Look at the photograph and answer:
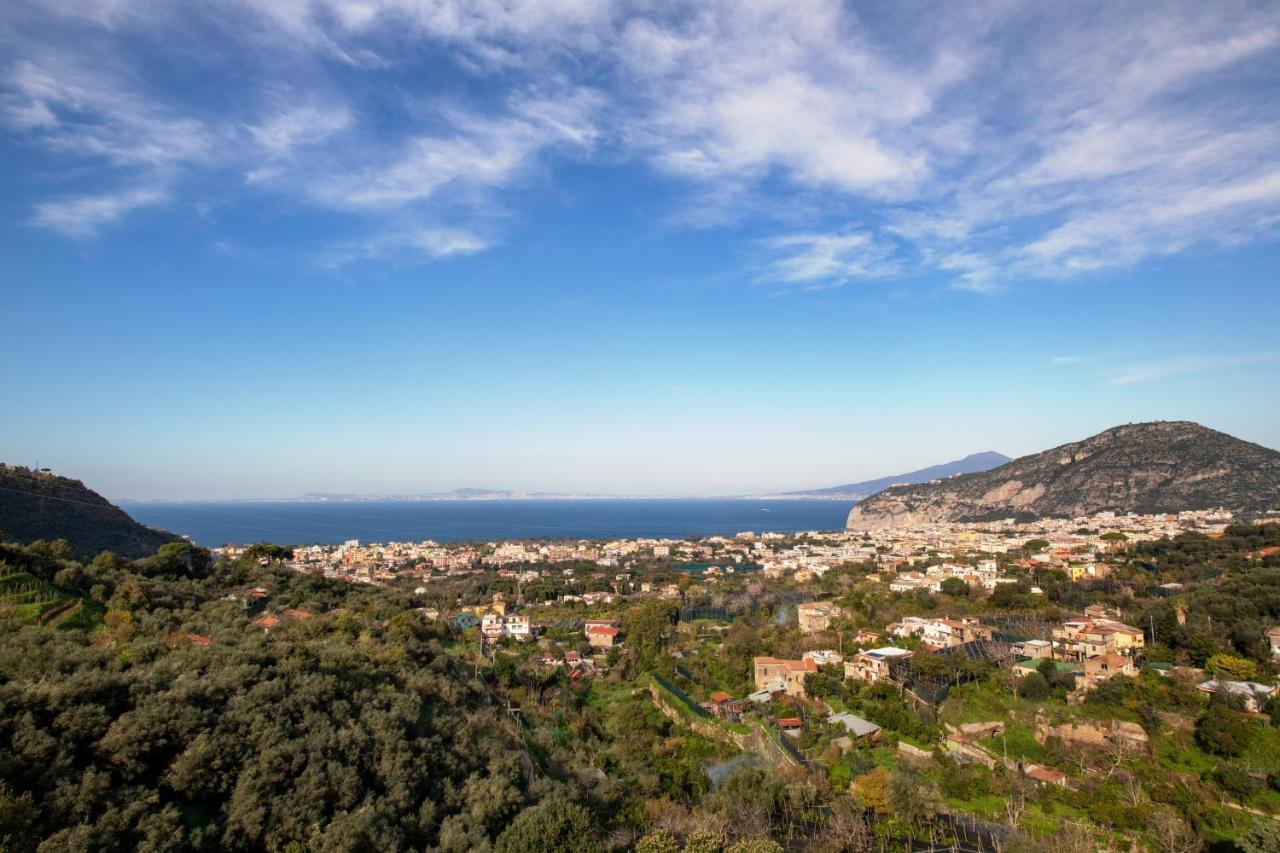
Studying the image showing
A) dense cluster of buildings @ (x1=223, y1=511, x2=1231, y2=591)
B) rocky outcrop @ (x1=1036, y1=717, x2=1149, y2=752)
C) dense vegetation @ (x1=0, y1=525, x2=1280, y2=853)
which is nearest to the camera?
dense vegetation @ (x1=0, y1=525, x2=1280, y2=853)

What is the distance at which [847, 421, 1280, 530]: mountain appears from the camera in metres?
62.9

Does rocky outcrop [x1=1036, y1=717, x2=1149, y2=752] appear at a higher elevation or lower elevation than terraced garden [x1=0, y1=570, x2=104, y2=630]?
lower

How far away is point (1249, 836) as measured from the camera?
9.61 meters

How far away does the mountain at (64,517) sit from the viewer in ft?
95.4

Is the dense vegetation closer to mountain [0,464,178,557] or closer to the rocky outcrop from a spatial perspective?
the rocky outcrop

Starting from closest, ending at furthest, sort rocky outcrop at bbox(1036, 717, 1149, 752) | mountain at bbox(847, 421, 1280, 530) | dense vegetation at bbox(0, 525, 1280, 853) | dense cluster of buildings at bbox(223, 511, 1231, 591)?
1. dense vegetation at bbox(0, 525, 1280, 853)
2. rocky outcrop at bbox(1036, 717, 1149, 752)
3. dense cluster of buildings at bbox(223, 511, 1231, 591)
4. mountain at bbox(847, 421, 1280, 530)

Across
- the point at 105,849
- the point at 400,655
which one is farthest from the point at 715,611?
the point at 105,849

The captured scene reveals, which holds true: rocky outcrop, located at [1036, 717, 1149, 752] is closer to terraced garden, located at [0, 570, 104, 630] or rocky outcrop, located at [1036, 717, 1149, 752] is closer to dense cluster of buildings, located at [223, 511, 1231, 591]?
dense cluster of buildings, located at [223, 511, 1231, 591]

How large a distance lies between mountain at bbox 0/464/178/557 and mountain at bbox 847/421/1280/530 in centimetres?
7930

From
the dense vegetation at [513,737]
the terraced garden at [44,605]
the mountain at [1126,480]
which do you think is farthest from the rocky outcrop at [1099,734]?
the mountain at [1126,480]

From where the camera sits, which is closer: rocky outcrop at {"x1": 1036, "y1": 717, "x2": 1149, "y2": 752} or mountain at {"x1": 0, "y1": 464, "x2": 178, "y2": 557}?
rocky outcrop at {"x1": 1036, "y1": 717, "x2": 1149, "y2": 752}

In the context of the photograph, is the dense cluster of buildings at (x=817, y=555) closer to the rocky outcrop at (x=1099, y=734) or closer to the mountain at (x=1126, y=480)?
the mountain at (x=1126, y=480)

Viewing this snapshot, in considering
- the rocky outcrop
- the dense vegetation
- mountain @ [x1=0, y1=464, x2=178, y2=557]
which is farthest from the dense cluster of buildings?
the rocky outcrop

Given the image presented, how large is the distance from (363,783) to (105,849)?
99.5 inches
